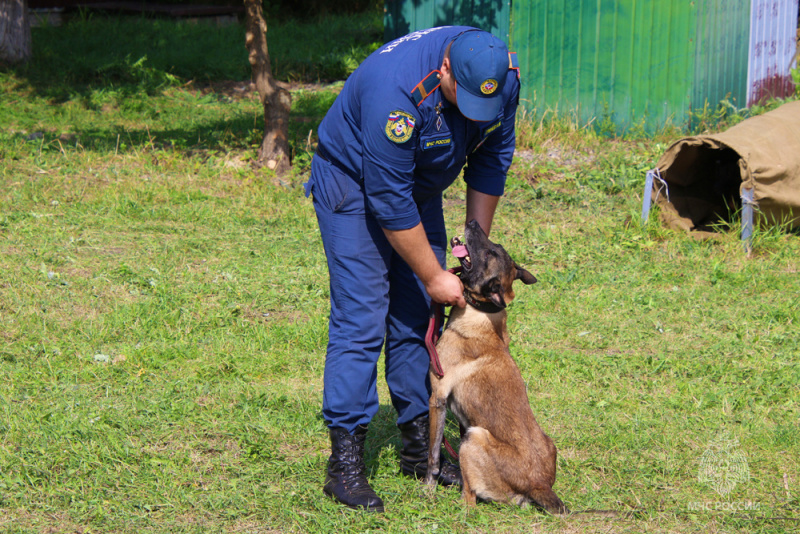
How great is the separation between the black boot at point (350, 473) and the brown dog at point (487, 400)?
0.32 meters

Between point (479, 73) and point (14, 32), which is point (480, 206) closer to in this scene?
point (479, 73)

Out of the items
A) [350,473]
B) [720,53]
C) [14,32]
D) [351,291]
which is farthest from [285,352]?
[14,32]

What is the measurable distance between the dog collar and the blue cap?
867mm

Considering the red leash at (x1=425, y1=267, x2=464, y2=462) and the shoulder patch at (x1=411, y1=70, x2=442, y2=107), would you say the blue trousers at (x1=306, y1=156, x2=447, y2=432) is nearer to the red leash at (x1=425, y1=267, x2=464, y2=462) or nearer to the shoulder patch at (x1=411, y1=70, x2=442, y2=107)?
the red leash at (x1=425, y1=267, x2=464, y2=462)

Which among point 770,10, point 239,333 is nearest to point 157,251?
point 239,333

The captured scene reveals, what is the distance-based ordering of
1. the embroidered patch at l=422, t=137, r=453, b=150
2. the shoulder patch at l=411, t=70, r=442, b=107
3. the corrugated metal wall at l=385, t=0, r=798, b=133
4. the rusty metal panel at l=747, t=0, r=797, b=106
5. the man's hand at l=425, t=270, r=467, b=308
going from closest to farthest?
1. the shoulder patch at l=411, t=70, r=442, b=107
2. the embroidered patch at l=422, t=137, r=453, b=150
3. the man's hand at l=425, t=270, r=467, b=308
4. the corrugated metal wall at l=385, t=0, r=798, b=133
5. the rusty metal panel at l=747, t=0, r=797, b=106

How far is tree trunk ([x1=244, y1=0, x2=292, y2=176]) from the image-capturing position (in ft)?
27.3

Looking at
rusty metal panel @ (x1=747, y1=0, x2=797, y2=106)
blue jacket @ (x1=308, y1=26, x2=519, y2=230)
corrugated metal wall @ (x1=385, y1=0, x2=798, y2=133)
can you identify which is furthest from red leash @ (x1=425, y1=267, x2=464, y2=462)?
rusty metal panel @ (x1=747, y1=0, x2=797, y2=106)

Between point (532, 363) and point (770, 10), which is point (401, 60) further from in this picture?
point (770, 10)

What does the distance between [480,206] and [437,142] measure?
0.65m

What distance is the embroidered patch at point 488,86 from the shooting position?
105 inches

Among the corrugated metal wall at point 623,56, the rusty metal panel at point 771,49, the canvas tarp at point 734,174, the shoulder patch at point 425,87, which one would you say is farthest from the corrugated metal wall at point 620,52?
the shoulder patch at point 425,87

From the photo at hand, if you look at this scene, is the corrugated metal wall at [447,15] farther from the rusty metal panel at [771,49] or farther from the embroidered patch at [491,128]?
the embroidered patch at [491,128]

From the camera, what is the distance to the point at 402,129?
272cm
